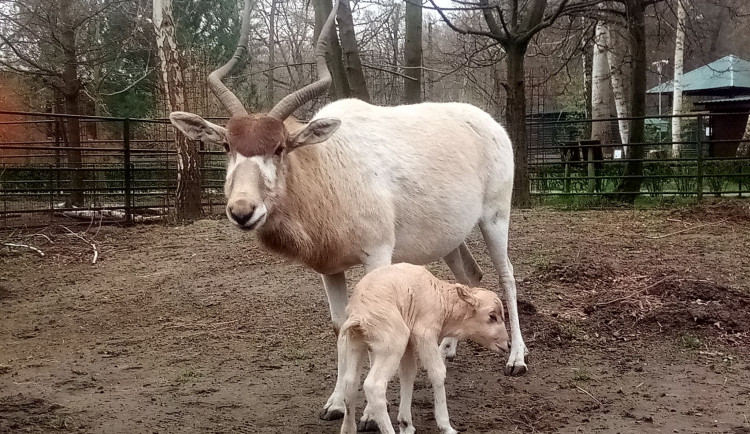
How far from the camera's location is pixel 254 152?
388 cm

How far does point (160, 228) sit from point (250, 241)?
2.42m

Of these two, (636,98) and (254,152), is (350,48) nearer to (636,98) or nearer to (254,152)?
(636,98)

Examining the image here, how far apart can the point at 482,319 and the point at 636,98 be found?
12432mm

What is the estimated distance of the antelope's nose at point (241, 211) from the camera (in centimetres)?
361

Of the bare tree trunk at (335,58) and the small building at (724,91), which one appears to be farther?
the small building at (724,91)

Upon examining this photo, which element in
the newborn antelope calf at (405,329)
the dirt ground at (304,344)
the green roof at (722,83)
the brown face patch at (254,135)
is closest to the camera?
the newborn antelope calf at (405,329)

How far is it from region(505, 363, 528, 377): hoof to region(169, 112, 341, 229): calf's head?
204cm

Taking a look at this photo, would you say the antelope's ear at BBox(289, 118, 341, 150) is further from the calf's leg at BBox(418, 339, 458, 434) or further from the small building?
the small building

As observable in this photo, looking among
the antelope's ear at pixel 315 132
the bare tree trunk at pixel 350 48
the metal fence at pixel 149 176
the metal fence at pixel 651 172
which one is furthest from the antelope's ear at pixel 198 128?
the metal fence at pixel 651 172

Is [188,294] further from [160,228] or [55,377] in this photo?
[160,228]

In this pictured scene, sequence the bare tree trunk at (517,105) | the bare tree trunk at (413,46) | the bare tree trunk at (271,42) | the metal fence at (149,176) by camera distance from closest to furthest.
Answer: the metal fence at (149,176) → the bare tree trunk at (413,46) → the bare tree trunk at (517,105) → the bare tree trunk at (271,42)

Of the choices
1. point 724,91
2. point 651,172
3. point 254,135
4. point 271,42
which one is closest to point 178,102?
point 254,135

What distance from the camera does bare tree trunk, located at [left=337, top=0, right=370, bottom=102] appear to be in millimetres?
11156

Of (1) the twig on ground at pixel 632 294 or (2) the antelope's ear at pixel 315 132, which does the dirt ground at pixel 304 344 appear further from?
(2) the antelope's ear at pixel 315 132
